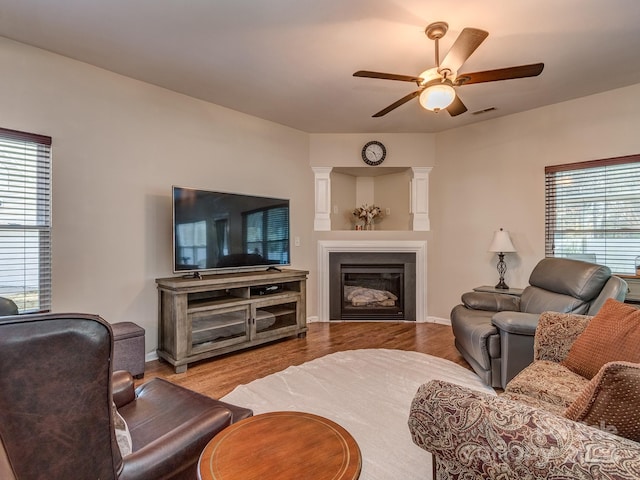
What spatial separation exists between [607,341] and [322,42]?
264 centimetres

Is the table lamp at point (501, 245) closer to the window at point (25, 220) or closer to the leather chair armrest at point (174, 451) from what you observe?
the leather chair armrest at point (174, 451)

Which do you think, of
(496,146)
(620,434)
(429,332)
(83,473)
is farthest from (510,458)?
(496,146)

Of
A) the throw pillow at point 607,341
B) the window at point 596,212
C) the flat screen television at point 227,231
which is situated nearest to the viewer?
the throw pillow at point 607,341

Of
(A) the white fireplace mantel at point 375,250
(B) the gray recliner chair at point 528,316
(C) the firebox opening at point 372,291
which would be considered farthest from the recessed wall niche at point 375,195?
(B) the gray recliner chair at point 528,316

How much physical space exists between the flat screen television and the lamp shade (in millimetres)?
2518

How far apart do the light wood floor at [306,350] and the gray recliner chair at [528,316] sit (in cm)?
48

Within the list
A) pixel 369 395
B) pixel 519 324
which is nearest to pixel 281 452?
pixel 369 395

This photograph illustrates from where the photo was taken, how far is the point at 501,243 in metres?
4.11

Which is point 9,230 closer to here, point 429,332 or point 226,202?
point 226,202

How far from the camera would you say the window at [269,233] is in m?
3.92

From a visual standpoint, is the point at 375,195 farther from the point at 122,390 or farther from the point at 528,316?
the point at 122,390

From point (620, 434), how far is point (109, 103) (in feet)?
12.8

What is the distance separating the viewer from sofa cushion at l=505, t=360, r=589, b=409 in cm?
160

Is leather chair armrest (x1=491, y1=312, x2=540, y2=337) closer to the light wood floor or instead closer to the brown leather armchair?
the light wood floor
